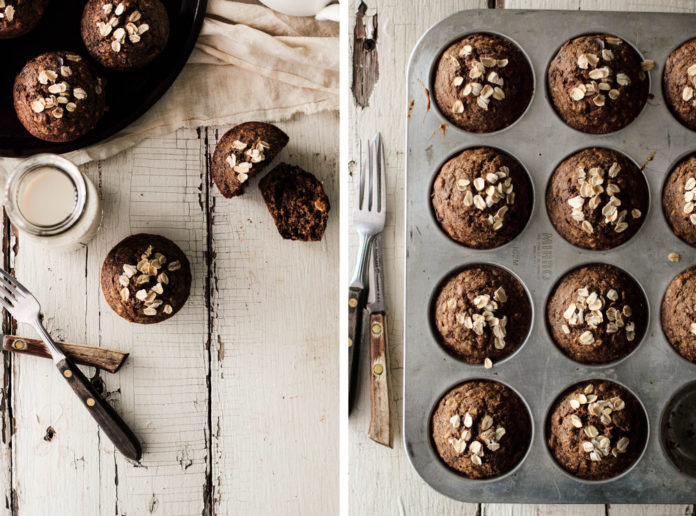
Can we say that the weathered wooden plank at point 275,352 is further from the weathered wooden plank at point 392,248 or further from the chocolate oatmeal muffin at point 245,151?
the weathered wooden plank at point 392,248

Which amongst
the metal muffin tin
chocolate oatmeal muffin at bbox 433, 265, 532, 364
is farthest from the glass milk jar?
chocolate oatmeal muffin at bbox 433, 265, 532, 364

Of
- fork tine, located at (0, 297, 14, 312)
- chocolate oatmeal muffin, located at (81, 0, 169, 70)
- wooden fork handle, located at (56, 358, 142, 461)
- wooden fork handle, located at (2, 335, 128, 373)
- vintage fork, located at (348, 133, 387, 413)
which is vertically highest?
chocolate oatmeal muffin, located at (81, 0, 169, 70)

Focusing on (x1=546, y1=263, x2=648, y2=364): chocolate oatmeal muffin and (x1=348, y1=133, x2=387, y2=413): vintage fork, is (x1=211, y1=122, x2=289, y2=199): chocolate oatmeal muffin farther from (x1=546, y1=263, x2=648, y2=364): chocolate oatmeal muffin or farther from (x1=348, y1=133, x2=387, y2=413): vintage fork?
(x1=546, y1=263, x2=648, y2=364): chocolate oatmeal muffin

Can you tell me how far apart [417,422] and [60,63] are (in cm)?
153

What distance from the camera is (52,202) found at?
2.14 m

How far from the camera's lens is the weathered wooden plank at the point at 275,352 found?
2.26 meters

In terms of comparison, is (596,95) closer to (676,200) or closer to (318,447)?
(676,200)

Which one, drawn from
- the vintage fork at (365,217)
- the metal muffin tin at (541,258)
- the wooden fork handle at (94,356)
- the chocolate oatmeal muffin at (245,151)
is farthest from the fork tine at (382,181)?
the wooden fork handle at (94,356)

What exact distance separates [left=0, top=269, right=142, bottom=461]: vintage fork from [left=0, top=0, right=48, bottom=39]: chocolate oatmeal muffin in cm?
77

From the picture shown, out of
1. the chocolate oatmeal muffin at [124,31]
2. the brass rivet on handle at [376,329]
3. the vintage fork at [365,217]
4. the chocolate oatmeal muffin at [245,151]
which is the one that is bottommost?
the brass rivet on handle at [376,329]

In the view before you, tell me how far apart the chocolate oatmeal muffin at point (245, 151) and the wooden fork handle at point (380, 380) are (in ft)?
2.09

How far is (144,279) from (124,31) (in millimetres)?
767

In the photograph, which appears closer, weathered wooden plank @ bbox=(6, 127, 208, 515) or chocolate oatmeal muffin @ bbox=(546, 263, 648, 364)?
chocolate oatmeal muffin @ bbox=(546, 263, 648, 364)

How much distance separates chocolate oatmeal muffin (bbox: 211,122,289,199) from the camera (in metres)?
2.08
